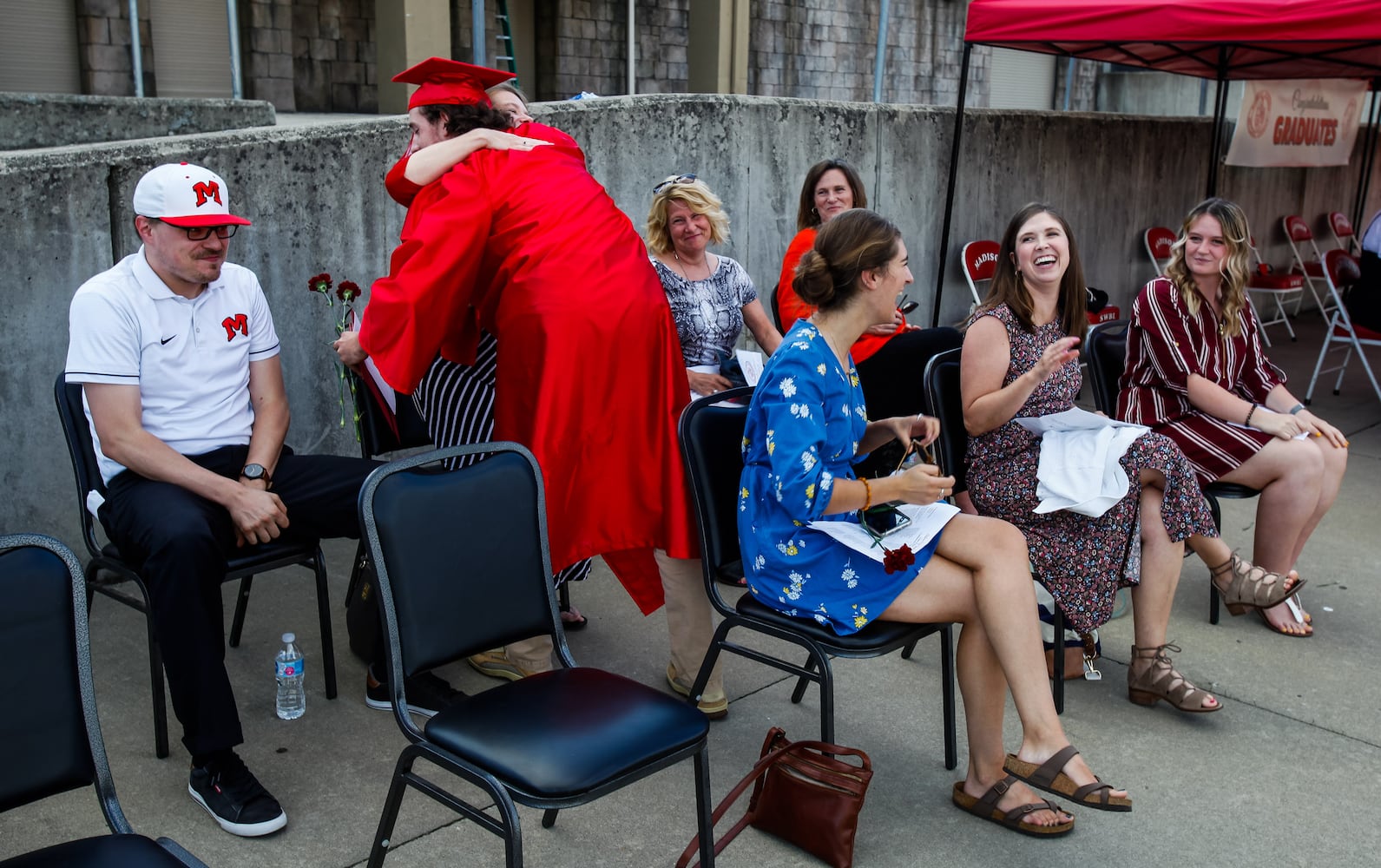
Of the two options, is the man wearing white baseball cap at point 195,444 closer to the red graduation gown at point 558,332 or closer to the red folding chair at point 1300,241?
the red graduation gown at point 558,332

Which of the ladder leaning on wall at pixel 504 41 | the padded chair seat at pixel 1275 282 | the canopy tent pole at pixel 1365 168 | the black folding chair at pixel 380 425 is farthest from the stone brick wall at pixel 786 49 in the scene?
the black folding chair at pixel 380 425

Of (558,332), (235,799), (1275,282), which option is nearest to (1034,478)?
(558,332)

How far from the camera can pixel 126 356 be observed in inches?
124

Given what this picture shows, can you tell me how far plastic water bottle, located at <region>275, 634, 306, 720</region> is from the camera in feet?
11.0

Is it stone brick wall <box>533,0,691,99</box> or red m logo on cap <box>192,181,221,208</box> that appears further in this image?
stone brick wall <box>533,0,691,99</box>

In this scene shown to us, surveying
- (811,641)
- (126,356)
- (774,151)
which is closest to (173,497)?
(126,356)

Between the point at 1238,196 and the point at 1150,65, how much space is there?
262cm

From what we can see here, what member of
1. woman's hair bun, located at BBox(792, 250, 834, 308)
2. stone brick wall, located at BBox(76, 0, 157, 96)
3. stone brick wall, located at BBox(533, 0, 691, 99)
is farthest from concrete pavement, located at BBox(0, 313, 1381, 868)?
stone brick wall, located at BBox(533, 0, 691, 99)

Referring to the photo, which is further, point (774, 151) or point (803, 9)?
point (803, 9)

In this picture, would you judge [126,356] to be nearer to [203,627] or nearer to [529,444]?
[203,627]

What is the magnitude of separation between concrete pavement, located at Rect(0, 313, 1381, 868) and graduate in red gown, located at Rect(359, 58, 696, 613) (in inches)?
25.9

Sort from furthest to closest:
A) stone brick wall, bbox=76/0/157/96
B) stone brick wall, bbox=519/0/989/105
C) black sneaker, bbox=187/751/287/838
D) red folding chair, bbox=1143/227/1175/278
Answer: stone brick wall, bbox=519/0/989/105
stone brick wall, bbox=76/0/157/96
red folding chair, bbox=1143/227/1175/278
black sneaker, bbox=187/751/287/838

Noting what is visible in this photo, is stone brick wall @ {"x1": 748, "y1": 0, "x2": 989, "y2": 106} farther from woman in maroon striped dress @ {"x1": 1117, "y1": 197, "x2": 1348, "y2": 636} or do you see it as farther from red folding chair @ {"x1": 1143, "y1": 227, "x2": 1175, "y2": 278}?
woman in maroon striped dress @ {"x1": 1117, "y1": 197, "x2": 1348, "y2": 636}

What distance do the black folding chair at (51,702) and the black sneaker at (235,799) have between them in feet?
2.72
